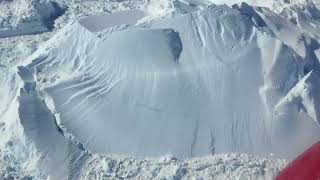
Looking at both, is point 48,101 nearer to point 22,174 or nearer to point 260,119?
point 22,174

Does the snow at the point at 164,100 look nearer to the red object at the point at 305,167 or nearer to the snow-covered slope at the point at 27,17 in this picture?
the red object at the point at 305,167

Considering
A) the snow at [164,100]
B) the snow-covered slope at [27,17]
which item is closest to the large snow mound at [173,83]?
the snow at [164,100]

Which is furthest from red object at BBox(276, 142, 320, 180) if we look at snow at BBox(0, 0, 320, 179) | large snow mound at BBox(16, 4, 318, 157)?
large snow mound at BBox(16, 4, 318, 157)

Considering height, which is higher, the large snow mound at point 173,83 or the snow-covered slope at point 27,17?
the large snow mound at point 173,83

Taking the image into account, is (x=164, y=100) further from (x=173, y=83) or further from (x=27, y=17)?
(x=27, y=17)

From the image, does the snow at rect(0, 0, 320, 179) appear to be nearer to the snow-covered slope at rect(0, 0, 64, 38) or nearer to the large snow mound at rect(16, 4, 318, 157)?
the large snow mound at rect(16, 4, 318, 157)

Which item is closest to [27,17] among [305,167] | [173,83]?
[173,83]
